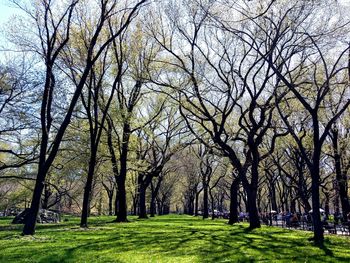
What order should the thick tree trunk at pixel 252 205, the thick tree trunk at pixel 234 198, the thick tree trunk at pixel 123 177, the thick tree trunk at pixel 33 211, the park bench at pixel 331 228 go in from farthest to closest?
the thick tree trunk at pixel 123 177 → the thick tree trunk at pixel 234 198 → the thick tree trunk at pixel 252 205 → the park bench at pixel 331 228 → the thick tree trunk at pixel 33 211

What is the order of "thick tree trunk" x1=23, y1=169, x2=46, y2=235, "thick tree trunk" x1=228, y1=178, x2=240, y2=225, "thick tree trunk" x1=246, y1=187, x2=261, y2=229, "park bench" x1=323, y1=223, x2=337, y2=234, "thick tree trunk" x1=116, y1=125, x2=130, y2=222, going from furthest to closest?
"thick tree trunk" x1=116, y1=125, x2=130, y2=222
"thick tree trunk" x1=228, y1=178, x2=240, y2=225
"thick tree trunk" x1=246, y1=187, x2=261, y2=229
"park bench" x1=323, y1=223, x2=337, y2=234
"thick tree trunk" x1=23, y1=169, x2=46, y2=235

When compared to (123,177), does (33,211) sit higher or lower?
lower

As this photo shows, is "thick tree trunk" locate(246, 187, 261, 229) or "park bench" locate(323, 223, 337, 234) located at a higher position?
"thick tree trunk" locate(246, 187, 261, 229)

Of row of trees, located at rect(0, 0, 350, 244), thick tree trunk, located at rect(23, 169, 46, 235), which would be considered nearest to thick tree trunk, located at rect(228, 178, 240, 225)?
row of trees, located at rect(0, 0, 350, 244)

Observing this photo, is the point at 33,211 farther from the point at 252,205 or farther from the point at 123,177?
the point at 123,177

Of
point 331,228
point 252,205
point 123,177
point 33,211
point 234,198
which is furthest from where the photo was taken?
point 123,177

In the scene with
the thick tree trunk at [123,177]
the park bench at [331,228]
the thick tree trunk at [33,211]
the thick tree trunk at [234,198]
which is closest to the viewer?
the thick tree trunk at [33,211]

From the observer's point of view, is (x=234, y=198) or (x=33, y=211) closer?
(x=33, y=211)

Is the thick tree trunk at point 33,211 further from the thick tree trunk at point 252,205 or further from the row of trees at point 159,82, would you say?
Answer: the thick tree trunk at point 252,205

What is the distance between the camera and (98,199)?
83.8m

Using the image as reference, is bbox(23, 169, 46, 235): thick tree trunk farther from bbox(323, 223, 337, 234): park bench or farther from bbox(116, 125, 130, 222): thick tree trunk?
Result: bbox(323, 223, 337, 234): park bench

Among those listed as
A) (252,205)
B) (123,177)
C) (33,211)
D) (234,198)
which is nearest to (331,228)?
(252,205)

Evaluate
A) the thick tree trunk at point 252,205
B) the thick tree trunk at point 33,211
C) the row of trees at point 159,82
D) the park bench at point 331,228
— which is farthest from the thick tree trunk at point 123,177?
the park bench at point 331,228

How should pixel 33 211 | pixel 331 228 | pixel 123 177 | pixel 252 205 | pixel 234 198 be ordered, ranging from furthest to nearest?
pixel 123 177 → pixel 234 198 → pixel 252 205 → pixel 331 228 → pixel 33 211
